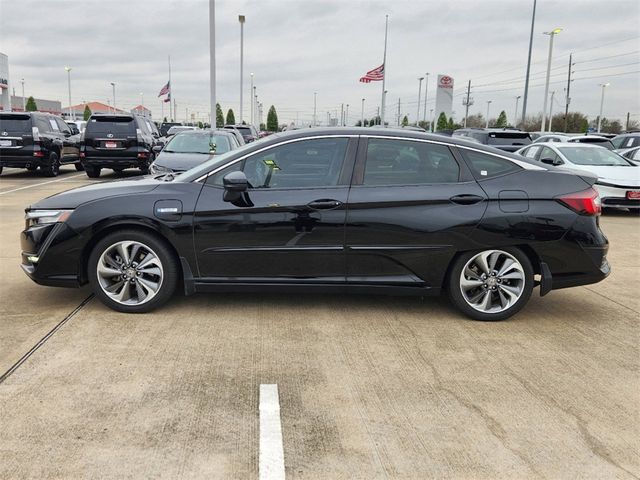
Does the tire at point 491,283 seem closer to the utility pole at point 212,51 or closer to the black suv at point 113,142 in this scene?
the black suv at point 113,142

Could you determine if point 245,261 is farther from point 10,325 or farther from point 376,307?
point 10,325

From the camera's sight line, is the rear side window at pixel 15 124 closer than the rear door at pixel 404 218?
No

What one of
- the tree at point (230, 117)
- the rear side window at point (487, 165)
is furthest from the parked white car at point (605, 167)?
the tree at point (230, 117)

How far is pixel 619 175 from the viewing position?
455 inches

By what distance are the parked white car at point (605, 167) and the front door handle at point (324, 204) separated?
7197 millimetres

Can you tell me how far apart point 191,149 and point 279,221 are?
7.64m

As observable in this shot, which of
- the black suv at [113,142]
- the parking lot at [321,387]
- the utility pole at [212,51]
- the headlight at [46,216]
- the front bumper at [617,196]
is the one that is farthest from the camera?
the utility pole at [212,51]

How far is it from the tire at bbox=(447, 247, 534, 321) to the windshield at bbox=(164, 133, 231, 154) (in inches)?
306

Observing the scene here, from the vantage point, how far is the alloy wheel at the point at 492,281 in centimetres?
481

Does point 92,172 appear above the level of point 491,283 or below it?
above

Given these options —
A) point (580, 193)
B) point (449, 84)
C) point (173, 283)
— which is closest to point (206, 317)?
point (173, 283)

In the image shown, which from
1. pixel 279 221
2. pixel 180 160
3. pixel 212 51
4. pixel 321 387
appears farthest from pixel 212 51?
pixel 321 387

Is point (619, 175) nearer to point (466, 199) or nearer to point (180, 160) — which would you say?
point (466, 199)

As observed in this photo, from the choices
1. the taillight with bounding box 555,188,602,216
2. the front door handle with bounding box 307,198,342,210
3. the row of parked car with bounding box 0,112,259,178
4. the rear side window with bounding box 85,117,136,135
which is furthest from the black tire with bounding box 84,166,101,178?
the taillight with bounding box 555,188,602,216
